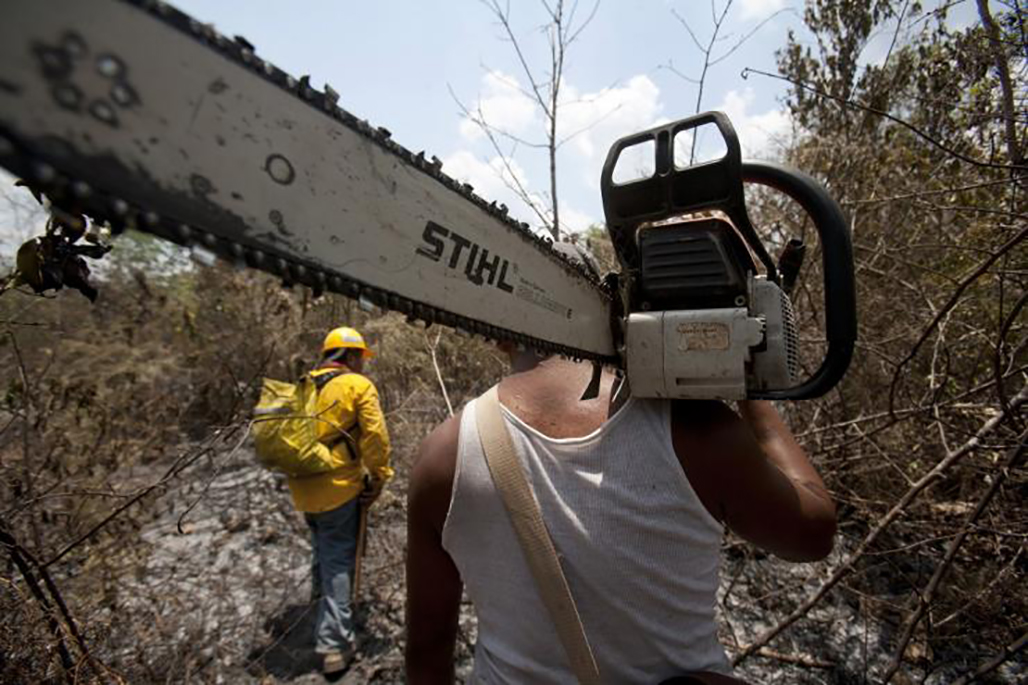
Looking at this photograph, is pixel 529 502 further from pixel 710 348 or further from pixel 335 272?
pixel 335 272

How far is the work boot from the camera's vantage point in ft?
10.6

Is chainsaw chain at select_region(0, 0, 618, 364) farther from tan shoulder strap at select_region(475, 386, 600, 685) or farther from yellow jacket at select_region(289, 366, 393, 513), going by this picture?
yellow jacket at select_region(289, 366, 393, 513)

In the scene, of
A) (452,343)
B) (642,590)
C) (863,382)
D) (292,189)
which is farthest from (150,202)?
(452,343)

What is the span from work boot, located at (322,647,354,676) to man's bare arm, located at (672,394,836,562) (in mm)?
3114

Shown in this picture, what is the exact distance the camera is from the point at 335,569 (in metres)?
3.53

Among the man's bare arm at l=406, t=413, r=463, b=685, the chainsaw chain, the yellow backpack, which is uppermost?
the chainsaw chain

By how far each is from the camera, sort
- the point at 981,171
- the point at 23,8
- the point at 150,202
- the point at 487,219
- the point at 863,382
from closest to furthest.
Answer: the point at 23,8 < the point at 150,202 < the point at 487,219 < the point at 981,171 < the point at 863,382

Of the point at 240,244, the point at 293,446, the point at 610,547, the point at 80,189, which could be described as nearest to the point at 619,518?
the point at 610,547

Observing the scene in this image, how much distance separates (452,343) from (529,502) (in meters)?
5.33

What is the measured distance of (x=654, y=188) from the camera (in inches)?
42.7

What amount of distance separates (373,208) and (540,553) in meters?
0.71

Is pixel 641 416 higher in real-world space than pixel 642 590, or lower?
higher

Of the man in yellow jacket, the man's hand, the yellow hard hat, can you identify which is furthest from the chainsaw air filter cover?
the yellow hard hat

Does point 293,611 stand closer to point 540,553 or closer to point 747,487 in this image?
point 540,553
